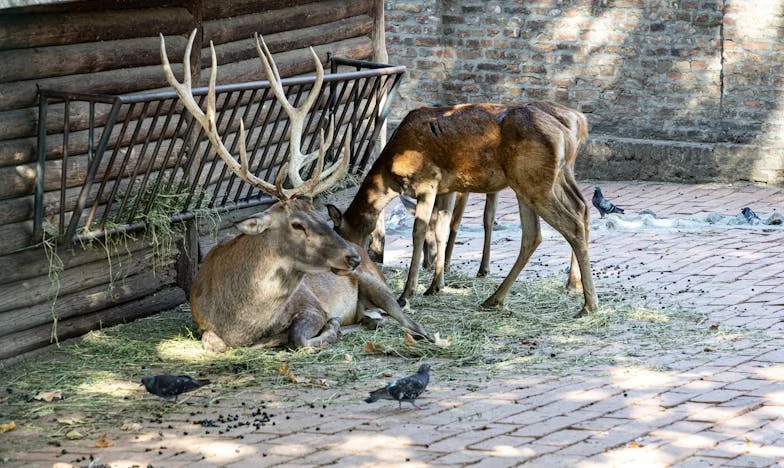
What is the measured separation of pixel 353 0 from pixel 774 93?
5.50 m

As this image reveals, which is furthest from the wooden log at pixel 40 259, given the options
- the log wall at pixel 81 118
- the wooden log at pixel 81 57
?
the wooden log at pixel 81 57

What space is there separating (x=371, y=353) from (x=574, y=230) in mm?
1918

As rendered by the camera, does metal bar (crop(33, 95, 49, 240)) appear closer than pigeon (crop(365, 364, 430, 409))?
No

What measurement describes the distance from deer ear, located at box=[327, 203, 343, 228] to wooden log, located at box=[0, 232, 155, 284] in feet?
5.89

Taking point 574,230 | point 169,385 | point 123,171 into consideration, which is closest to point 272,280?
point 123,171

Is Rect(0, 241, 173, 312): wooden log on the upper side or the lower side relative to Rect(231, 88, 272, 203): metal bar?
lower

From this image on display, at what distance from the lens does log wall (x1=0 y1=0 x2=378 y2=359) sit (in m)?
7.48

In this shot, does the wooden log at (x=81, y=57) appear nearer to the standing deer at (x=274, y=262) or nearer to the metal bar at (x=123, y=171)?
the metal bar at (x=123, y=171)

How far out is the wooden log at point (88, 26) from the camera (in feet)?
24.3

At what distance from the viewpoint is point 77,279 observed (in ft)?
26.5

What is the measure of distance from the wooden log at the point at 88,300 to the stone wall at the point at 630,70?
6.96 metres

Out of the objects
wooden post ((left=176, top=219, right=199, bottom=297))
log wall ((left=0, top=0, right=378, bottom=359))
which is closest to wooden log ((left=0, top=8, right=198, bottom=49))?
log wall ((left=0, top=0, right=378, bottom=359))

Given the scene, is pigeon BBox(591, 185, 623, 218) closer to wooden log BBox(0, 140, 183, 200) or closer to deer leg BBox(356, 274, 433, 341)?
deer leg BBox(356, 274, 433, 341)

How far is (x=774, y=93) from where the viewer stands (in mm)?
13875
